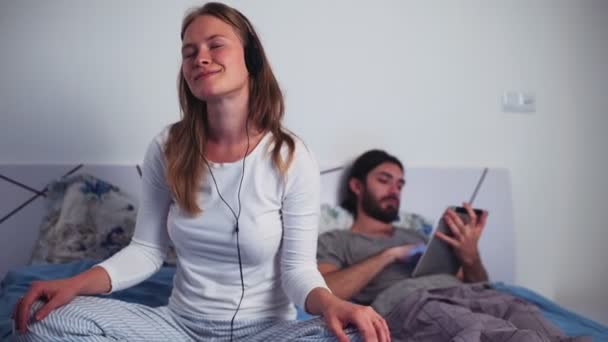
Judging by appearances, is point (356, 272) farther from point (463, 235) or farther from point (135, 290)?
point (135, 290)

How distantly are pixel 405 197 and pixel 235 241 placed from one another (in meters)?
1.03

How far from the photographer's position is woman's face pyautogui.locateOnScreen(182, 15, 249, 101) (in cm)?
92

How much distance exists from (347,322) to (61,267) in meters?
0.89

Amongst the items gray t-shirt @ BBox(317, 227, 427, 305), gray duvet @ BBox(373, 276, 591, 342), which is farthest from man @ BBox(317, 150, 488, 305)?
gray duvet @ BBox(373, 276, 591, 342)

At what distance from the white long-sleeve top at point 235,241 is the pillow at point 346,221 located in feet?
2.22

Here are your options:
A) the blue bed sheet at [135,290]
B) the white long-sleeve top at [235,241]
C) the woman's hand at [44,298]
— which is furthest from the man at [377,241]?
the woman's hand at [44,298]

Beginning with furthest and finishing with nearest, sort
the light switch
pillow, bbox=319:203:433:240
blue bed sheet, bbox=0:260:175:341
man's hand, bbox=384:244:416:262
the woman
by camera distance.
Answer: the light switch < pillow, bbox=319:203:433:240 < man's hand, bbox=384:244:416:262 < blue bed sheet, bbox=0:260:175:341 < the woman

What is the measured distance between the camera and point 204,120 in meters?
1.04

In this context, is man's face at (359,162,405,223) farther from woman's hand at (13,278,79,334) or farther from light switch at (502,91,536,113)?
woman's hand at (13,278,79,334)

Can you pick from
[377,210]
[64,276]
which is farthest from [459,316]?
[64,276]

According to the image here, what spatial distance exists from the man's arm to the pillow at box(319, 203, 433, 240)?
0.21 metres

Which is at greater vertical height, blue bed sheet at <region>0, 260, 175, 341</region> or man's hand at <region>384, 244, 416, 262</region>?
blue bed sheet at <region>0, 260, 175, 341</region>

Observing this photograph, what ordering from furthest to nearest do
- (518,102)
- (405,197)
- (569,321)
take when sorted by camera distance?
(518,102) → (405,197) → (569,321)

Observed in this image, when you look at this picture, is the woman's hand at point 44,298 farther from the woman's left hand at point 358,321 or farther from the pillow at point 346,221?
the pillow at point 346,221
